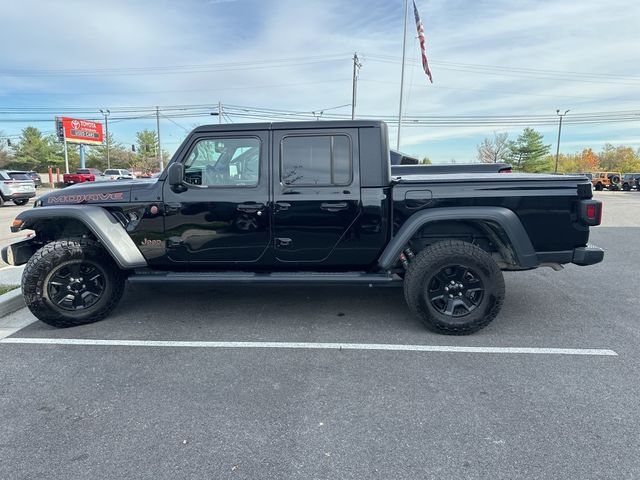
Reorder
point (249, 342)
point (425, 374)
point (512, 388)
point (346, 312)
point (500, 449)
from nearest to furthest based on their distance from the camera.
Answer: point (500, 449) → point (512, 388) → point (425, 374) → point (249, 342) → point (346, 312)

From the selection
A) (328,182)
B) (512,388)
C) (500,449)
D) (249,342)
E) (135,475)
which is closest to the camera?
(135,475)

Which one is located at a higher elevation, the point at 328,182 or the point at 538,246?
the point at 328,182

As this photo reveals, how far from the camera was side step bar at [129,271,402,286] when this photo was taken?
399 cm

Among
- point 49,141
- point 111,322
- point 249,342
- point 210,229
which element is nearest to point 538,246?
point 249,342

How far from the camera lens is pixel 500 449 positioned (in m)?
2.29

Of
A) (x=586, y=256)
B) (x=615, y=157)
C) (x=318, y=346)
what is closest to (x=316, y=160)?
(x=318, y=346)

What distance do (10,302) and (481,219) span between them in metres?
4.99

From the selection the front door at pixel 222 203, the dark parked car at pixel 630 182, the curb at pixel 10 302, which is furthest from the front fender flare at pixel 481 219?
the dark parked car at pixel 630 182

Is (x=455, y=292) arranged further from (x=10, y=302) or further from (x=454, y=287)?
(x=10, y=302)

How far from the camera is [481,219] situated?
377 cm

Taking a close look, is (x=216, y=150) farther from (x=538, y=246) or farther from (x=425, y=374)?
(x=538, y=246)

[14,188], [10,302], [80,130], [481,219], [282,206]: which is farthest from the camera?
[80,130]

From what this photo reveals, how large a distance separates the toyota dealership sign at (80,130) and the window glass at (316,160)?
53.6 meters

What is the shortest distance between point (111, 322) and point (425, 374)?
3141 mm
